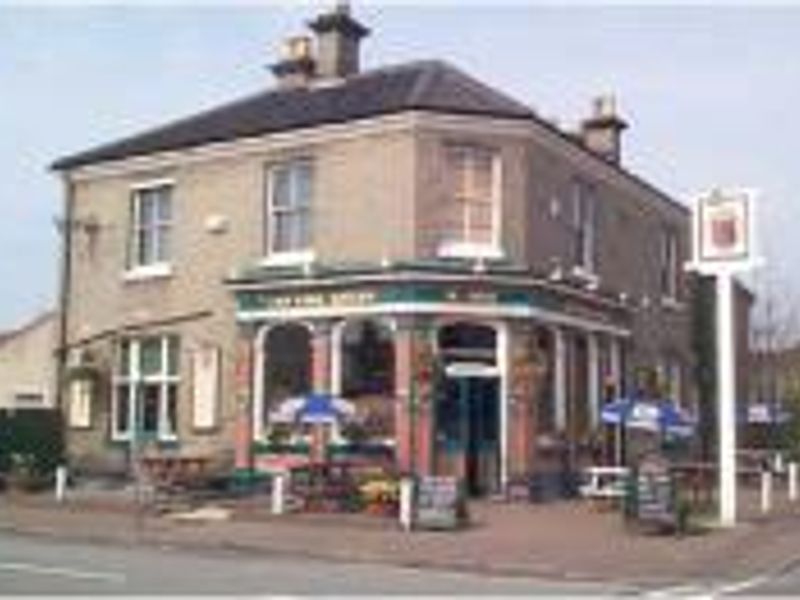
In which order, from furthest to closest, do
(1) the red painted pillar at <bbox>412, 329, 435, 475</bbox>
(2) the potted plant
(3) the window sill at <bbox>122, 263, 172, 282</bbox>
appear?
(3) the window sill at <bbox>122, 263, 172, 282</bbox>, (1) the red painted pillar at <bbox>412, 329, 435, 475</bbox>, (2) the potted plant

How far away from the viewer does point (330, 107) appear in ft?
105

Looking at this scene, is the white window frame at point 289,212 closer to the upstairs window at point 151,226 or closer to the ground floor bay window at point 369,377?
the ground floor bay window at point 369,377

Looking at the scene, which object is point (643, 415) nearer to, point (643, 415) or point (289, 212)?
point (643, 415)

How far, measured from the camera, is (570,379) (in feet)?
102

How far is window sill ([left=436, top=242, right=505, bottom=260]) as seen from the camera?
29.4 metres

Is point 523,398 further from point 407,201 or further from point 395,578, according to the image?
point 395,578

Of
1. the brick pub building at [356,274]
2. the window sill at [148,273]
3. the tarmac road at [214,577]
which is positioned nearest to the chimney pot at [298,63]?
the brick pub building at [356,274]

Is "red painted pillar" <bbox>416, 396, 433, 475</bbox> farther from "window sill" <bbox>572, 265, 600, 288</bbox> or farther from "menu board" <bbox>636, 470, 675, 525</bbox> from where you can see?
"menu board" <bbox>636, 470, 675, 525</bbox>

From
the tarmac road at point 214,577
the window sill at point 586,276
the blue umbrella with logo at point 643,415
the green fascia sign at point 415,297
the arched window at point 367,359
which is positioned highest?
the window sill at point 586,276

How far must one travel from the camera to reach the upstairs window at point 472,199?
29.7 m

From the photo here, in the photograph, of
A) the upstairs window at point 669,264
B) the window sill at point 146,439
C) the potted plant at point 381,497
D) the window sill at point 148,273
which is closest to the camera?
the potted plant at point 381,497

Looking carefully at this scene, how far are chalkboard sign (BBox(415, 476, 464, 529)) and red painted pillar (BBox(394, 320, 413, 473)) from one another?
13.9ft

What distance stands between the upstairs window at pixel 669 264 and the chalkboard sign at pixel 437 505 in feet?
50.8

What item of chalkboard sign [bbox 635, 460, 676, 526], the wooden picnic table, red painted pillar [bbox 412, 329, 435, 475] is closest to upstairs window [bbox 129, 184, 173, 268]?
the wooden picnic table
